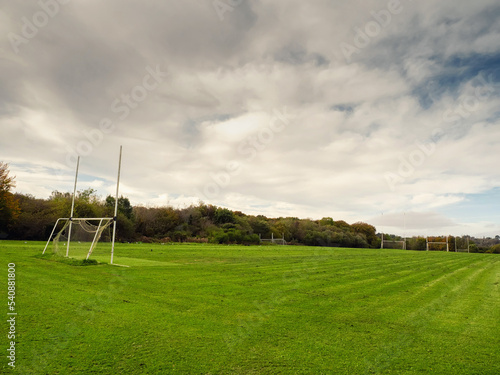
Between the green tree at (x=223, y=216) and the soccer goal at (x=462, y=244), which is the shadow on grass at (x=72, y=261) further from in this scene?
the soccer goal at (x=462, y=244)

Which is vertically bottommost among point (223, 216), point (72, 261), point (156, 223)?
point (72, 261)

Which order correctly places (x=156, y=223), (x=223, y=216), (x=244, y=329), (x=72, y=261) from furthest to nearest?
(x=223, y=216) → (x=156, y=223) → (x=72, y=261) → (x=244, y=329)

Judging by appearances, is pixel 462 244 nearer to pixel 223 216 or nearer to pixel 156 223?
pixel 223 216

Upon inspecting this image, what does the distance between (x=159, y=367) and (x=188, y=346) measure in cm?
79

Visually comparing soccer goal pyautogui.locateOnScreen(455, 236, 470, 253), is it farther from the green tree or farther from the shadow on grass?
the shadow on grass

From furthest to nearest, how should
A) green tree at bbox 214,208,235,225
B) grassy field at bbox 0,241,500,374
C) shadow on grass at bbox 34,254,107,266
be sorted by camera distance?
green tree at bbox 214,208,235,225 < shadow on grass at bbox 34,254,107,266 < grassy field at bbox 0,241,500,374

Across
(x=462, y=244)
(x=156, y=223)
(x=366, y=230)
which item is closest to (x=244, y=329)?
(x=156, y=223)

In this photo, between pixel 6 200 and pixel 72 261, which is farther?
pixel 6 200

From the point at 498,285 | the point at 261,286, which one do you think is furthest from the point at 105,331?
the point at 498,285

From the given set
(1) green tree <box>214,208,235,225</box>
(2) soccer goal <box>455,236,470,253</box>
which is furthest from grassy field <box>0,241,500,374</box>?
(2) soccer goal <box>455,236,470,253</box>

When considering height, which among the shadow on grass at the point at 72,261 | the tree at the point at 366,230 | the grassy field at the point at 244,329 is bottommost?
the shadow on grass at the point at 72,261

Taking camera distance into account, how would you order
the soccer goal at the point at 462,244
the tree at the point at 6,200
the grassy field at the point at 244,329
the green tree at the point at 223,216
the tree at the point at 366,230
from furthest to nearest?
the tree at the point at 366,230
the green tree at the point at 223,216
the soccer goal at the point at 462,244
the tree at the point at 6,200
the grassy field at the point at 244,329

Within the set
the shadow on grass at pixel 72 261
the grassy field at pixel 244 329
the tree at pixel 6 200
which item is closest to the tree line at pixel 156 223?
the tree at pixel 6 200

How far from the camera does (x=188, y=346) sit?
4703 millimetres
